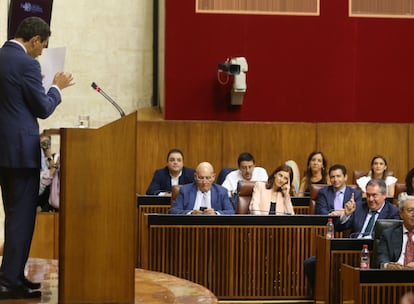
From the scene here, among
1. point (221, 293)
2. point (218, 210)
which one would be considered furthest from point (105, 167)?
point (218, 210)

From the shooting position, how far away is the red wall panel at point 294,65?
10.9m

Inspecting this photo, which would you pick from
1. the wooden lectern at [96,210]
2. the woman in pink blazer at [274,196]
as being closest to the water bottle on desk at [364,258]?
the woman in pink blazer at [274,196]

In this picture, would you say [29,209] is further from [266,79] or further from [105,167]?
[266,79]

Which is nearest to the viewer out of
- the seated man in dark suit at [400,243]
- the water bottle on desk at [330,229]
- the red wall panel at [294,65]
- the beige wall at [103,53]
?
the seated man in dark suit at [400,243]

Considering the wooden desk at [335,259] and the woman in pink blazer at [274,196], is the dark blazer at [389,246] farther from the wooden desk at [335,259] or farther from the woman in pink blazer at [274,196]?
the woman in pink blazer at [274,196]

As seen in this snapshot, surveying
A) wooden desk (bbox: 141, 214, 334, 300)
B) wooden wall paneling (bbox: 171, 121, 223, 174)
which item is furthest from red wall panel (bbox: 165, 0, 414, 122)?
wooden desk (bbox: 141, 214, 334, 300)

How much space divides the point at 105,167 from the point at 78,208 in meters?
0.21

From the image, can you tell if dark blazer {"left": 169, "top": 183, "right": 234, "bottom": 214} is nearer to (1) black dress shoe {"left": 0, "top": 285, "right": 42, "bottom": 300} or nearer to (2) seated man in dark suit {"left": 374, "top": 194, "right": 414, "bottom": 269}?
(2) seated man in dark suit {"left": 374, "top": 194, "right": 414, "bottom": 269}

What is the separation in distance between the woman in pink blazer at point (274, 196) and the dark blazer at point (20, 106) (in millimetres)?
3698

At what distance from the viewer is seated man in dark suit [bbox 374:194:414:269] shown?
6039 mm

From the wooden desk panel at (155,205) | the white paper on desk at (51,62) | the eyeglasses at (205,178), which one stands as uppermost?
the white paper on desk at (51,62)

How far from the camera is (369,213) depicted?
707 cm

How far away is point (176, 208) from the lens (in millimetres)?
7656

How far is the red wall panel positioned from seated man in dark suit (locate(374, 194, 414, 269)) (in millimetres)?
5024
